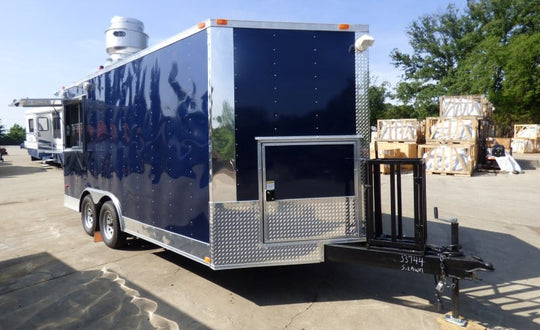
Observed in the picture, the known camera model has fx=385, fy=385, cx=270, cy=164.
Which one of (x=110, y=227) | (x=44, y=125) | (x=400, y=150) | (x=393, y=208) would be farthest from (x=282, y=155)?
(x=400, y=150)

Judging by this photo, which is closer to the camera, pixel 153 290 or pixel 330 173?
pixel 330 173

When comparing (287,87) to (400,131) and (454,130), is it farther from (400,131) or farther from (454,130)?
(400,131)

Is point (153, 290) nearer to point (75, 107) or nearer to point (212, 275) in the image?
point (212, 275)

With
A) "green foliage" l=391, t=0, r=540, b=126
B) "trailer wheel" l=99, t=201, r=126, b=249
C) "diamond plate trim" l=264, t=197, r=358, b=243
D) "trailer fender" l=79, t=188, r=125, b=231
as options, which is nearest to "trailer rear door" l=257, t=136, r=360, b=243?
"diamond plate trim" l=264, t=197, r=358, b=243

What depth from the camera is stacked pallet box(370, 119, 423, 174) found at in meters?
18.3

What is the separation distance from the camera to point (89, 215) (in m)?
7.04

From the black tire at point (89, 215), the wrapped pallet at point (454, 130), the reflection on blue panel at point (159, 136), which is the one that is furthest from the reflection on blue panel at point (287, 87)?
the wrapped pallet at point (454, 130)

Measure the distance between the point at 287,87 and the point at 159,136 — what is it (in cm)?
177

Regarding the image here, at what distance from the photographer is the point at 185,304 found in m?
4.21

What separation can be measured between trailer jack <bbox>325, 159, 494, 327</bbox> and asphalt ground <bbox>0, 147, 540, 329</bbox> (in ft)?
1.72

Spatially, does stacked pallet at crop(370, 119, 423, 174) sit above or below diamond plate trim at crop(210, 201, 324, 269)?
above

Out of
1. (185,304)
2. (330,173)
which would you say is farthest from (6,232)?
(330,173)

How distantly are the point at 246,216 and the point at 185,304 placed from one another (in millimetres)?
1222

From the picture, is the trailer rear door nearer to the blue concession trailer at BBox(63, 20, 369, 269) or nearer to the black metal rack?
the blue concession trailer at BBox(63, 20, 369, 269)
